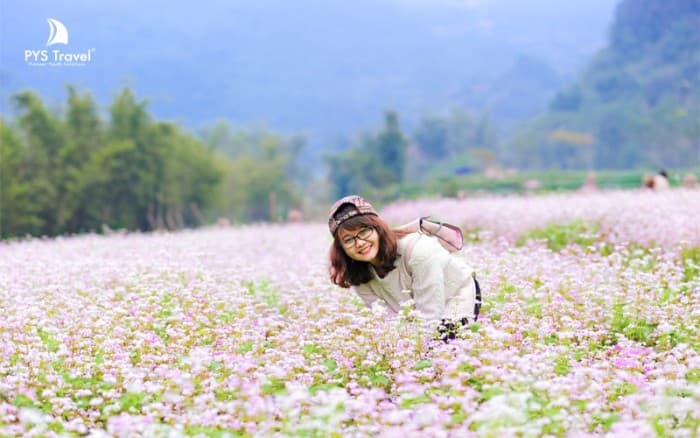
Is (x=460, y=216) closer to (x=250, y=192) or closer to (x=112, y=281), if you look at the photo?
(x=112, y=281)

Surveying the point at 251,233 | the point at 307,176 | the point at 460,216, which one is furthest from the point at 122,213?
the point at 307,176

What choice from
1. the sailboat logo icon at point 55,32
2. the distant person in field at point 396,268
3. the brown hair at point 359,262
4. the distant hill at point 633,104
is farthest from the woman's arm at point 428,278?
the distant hill at point 633,104

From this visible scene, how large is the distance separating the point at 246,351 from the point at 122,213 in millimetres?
35208

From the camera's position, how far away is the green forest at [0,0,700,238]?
118 ft

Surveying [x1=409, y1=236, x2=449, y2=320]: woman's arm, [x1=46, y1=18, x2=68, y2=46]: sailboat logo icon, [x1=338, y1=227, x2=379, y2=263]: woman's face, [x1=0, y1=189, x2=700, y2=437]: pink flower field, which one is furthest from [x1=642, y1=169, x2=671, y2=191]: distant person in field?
[x1=46, y1=18, x2=68, y2=46]: sailboat logo icon

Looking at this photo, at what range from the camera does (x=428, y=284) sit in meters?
5.57

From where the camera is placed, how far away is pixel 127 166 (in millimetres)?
39125

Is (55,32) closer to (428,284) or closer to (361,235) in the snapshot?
(361,235)

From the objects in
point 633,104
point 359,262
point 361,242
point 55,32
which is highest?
point 633,104

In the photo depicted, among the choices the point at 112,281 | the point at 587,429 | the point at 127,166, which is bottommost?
the point at 587,429

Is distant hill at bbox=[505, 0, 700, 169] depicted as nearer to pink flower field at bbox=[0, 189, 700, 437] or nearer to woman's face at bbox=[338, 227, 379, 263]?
pink flower field at bbox=[0, 189, 700, 437]

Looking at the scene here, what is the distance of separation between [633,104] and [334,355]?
85882 millimetres

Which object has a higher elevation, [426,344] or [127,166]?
[127,166]

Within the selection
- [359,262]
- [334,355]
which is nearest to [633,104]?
[359,262]
